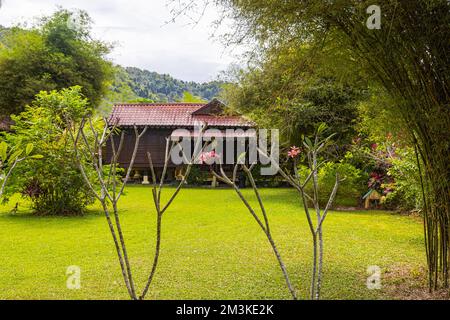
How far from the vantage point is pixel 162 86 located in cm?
4006

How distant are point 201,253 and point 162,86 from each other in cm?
3557

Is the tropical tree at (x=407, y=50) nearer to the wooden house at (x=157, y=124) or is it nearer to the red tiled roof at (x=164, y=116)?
the red tiled roof at (x=164, y=116)

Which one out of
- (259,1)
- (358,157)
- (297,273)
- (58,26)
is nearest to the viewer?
(259,1)

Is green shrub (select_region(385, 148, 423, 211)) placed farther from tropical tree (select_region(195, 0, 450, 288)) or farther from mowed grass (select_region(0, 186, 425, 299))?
tropical tree (select_region(195, 0, 450, 288))

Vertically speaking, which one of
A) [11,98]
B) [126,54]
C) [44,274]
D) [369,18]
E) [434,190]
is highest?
[126,54]

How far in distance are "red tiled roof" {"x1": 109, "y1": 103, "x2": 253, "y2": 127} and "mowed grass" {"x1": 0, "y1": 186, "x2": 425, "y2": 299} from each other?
890 cm

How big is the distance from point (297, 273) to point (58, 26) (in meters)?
20.7

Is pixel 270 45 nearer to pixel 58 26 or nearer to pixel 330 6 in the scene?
pixel 330 6

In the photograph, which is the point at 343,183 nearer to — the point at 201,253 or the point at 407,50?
the point at 201,253

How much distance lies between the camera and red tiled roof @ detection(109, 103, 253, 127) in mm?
18094

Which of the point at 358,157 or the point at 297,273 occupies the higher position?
the point at 358,157

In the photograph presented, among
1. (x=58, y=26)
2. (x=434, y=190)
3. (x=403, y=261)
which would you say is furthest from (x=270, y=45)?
(x=58, y=26)

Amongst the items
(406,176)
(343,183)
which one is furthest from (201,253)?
(343,183)

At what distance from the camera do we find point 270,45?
4.46 metres
